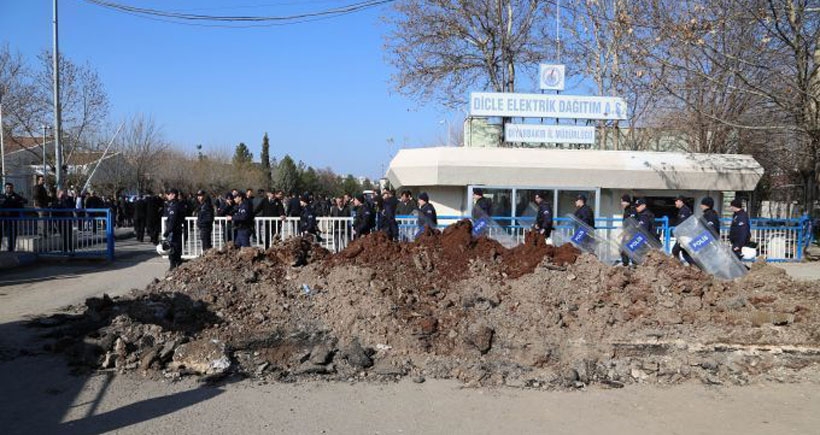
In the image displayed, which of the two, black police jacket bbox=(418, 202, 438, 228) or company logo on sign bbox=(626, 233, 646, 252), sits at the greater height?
black police jacket bbox=(418, 202, 438, 228)

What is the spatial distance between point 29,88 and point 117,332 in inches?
1159

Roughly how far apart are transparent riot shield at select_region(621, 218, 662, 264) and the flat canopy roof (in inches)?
242

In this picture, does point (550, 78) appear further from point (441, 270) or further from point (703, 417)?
point (703, 417)

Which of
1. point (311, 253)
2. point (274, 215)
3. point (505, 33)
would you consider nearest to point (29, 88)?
point (274, 215)

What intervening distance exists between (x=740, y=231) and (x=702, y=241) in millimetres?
1415

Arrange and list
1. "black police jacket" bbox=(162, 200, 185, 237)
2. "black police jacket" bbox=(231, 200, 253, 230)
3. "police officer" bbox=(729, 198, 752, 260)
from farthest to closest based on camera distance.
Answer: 1. "black police jacket" bbox=(231, 200, 253, 230)
2. "black police jacket" bbox=(162, 200, 185, 237)
3. "police officer" bbox=(729, 198, 752, 260)

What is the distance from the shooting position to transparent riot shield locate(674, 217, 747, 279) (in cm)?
948

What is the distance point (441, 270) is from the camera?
342 inches

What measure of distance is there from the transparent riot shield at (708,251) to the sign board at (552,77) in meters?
10.6

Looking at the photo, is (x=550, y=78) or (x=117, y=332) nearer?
(x=117, y=332)

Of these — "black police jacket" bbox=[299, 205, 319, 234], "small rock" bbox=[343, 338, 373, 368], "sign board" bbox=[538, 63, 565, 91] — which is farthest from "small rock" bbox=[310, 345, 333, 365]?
"sign board" bbox=[538, 63, 565, 91]

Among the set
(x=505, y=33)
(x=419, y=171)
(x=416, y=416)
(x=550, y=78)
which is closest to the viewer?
(x=416, y=416)

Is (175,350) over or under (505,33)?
under

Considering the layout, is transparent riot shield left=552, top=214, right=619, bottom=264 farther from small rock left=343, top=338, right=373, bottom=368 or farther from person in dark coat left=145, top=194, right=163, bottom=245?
person in dark coat left=145, top=194, right=163, bottom=245
